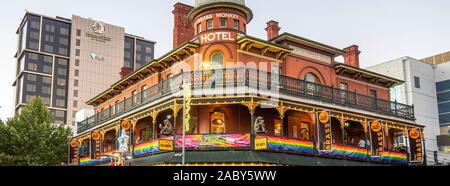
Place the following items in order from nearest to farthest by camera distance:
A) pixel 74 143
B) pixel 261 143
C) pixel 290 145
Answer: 1. pixel 261 143
2. pixel 290 145
3. pixel 74 143

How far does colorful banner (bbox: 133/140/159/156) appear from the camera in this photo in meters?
28.0

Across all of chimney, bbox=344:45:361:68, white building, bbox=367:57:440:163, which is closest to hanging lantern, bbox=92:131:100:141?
chimney, bbox=344:45:361:68

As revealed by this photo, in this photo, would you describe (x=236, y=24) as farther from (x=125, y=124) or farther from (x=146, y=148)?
(x=125, y=124)

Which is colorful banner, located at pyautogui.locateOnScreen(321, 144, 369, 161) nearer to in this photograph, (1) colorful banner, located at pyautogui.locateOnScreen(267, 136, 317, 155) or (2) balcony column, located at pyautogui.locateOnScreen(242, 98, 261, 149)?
(1) colorful banner, located at pyautogui.locateOnScreen(267, 136, 317, 155)

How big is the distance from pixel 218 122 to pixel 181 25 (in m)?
9.37

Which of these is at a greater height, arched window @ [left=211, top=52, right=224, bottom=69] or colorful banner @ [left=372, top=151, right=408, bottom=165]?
arched window @ [left=211, top=52, right=224, bottom=69]

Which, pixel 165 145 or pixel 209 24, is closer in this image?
pixel 165 145

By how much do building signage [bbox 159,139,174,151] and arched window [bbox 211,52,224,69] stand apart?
576 centimetres

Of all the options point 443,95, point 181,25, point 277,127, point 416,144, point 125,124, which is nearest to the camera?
point 277,127

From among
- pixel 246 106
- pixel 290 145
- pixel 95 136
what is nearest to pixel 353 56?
pixel 246 106

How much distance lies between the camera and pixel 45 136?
146 ft

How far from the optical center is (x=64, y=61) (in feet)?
404
